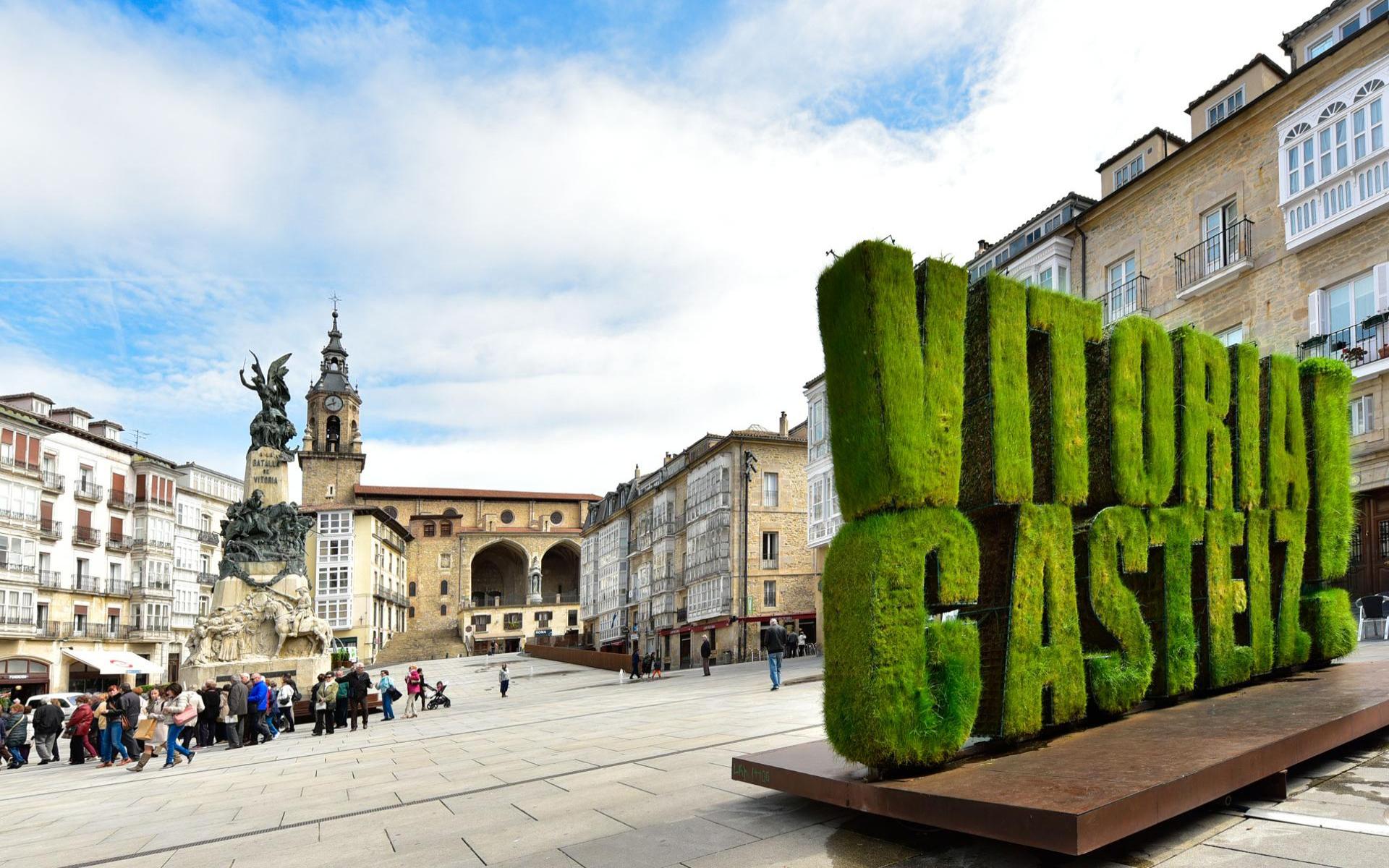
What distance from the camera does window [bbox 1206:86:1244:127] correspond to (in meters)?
24.4

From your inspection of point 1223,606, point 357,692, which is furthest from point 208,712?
point 1223,606

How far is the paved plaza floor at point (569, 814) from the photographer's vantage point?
21.4 feet

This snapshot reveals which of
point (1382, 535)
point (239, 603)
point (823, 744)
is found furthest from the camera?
point (239, 603)

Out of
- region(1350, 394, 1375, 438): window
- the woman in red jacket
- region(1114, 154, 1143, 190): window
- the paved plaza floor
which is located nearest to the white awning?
the woman in red jacket

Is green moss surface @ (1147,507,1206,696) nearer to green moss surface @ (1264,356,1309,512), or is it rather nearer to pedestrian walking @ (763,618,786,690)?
green moss surface @ (1264,356,1309,512)

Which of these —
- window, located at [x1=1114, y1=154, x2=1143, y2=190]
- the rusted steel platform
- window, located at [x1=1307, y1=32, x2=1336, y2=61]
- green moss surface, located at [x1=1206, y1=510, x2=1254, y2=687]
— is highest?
Answer: window, located at [x1=1307, y1=32, x2=1336, y2=61]

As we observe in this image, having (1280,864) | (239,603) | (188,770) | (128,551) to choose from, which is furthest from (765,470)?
(1280,864)

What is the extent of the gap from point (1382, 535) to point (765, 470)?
29.9 meters

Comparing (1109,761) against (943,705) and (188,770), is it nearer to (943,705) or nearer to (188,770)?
(943,705)

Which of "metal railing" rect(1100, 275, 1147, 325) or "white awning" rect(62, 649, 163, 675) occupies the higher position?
"metal railing" rect(1100, 275, 1147, 325)

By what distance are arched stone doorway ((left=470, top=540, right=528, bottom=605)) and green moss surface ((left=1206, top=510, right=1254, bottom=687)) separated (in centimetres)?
9483

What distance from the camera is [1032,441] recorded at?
31.5ft

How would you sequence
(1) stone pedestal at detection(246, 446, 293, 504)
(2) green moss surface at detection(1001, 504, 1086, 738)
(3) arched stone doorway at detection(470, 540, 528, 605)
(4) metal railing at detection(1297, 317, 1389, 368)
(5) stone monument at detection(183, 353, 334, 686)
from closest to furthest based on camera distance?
(2) green moss surface at detection(1001, 504, 1086, 738) → (4) metal railing at detection(1297, 317, 1389, 368) → (5) stone monument at detection(183, 353, 334, 686) → (1) stone pedestal at detection(246, 446, 293, 504) → (3) arched stone doorway at detection(470, 540, 528, 605)

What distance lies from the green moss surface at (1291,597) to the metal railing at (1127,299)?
13.5m
